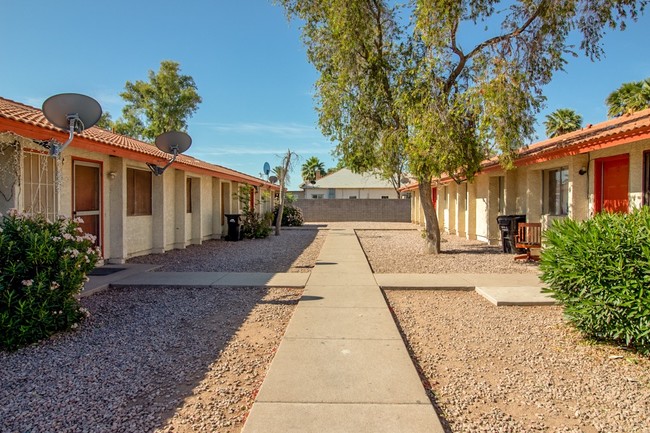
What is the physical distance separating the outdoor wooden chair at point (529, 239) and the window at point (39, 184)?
35.2ft

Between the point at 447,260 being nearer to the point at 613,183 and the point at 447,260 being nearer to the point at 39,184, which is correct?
the point at 613,183

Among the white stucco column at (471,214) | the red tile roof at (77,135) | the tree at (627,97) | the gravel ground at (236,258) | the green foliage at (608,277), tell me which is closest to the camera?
the green foliage at (608,277)

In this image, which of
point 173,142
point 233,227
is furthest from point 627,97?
point 173,142

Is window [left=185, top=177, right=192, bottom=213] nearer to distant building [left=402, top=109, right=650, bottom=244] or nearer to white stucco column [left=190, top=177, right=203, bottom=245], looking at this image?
white stucco column [left=190, top=177, right=203, bottom=245]

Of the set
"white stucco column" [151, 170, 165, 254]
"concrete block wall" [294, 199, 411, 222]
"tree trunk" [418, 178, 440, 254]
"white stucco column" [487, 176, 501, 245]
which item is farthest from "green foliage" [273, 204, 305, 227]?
"tree trunk" [418, 178, 440, 254]

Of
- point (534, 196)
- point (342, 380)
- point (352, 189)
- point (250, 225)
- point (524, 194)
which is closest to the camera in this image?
point (342, 380)

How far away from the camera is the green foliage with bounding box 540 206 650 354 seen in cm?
459

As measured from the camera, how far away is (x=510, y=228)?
13484 millimetres

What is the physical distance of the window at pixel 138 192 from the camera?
464 inches

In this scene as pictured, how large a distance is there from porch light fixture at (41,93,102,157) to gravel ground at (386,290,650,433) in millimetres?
5367

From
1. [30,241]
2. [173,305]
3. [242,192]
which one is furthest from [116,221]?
[242,192]

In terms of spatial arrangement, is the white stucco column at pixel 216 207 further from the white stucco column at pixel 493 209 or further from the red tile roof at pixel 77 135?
the white stucco column at pixel 493 209

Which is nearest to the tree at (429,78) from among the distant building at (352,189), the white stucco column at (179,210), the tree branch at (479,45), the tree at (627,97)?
the tree branch at (479,45)

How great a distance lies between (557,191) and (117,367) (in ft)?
38.0
